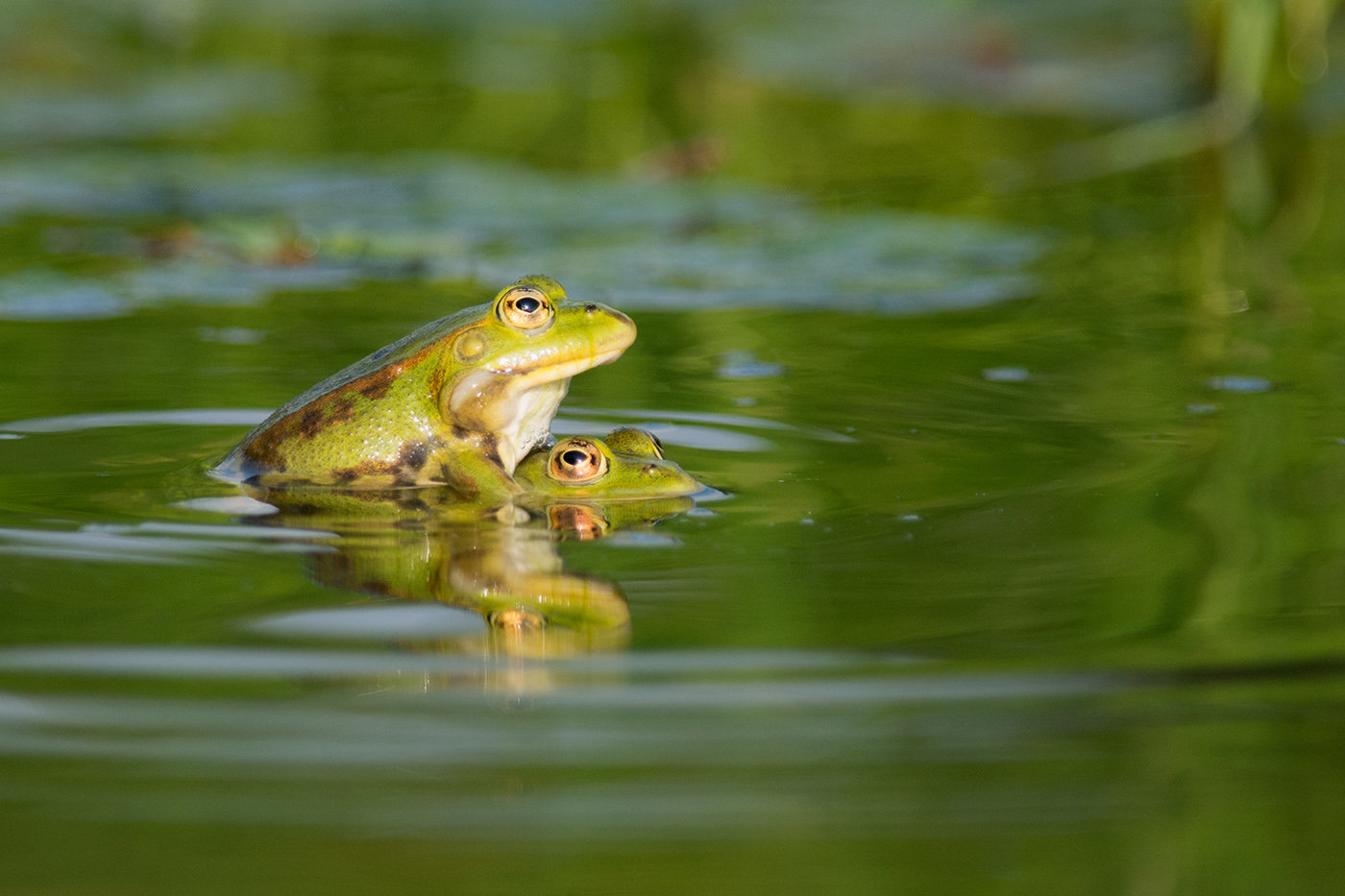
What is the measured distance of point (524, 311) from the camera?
4348 mm

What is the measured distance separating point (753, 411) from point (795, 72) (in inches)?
335

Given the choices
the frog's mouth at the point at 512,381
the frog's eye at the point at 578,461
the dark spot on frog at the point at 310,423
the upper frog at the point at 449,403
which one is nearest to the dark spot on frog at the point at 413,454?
the upper frog at the point at 449,403

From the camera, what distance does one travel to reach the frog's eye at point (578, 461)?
4.27 m

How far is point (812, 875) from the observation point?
7.45 ft

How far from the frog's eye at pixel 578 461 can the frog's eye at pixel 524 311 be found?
1.07ft

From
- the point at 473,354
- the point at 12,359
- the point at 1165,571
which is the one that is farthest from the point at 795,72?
the point at 1165,571

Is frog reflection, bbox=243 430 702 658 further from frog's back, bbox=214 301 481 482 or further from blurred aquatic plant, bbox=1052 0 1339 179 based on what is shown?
blurred aquatic plant, bbox=1052 0 1339 179

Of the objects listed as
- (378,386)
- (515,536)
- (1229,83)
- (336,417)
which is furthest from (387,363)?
(1229,83)

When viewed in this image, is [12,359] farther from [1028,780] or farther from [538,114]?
[538,114]

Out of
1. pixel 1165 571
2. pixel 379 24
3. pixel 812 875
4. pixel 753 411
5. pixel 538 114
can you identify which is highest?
pixel 379 24

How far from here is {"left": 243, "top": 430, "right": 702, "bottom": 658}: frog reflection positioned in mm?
3250

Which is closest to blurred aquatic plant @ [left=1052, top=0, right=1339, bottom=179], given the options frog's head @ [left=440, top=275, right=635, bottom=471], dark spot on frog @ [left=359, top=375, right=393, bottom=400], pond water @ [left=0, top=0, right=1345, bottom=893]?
pond water @ [left=0, top=0, right=1345, bottom=893]

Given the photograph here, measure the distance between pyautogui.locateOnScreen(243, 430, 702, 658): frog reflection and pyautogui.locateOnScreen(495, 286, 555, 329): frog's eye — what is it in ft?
1.08

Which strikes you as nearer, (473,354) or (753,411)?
(473,354)
